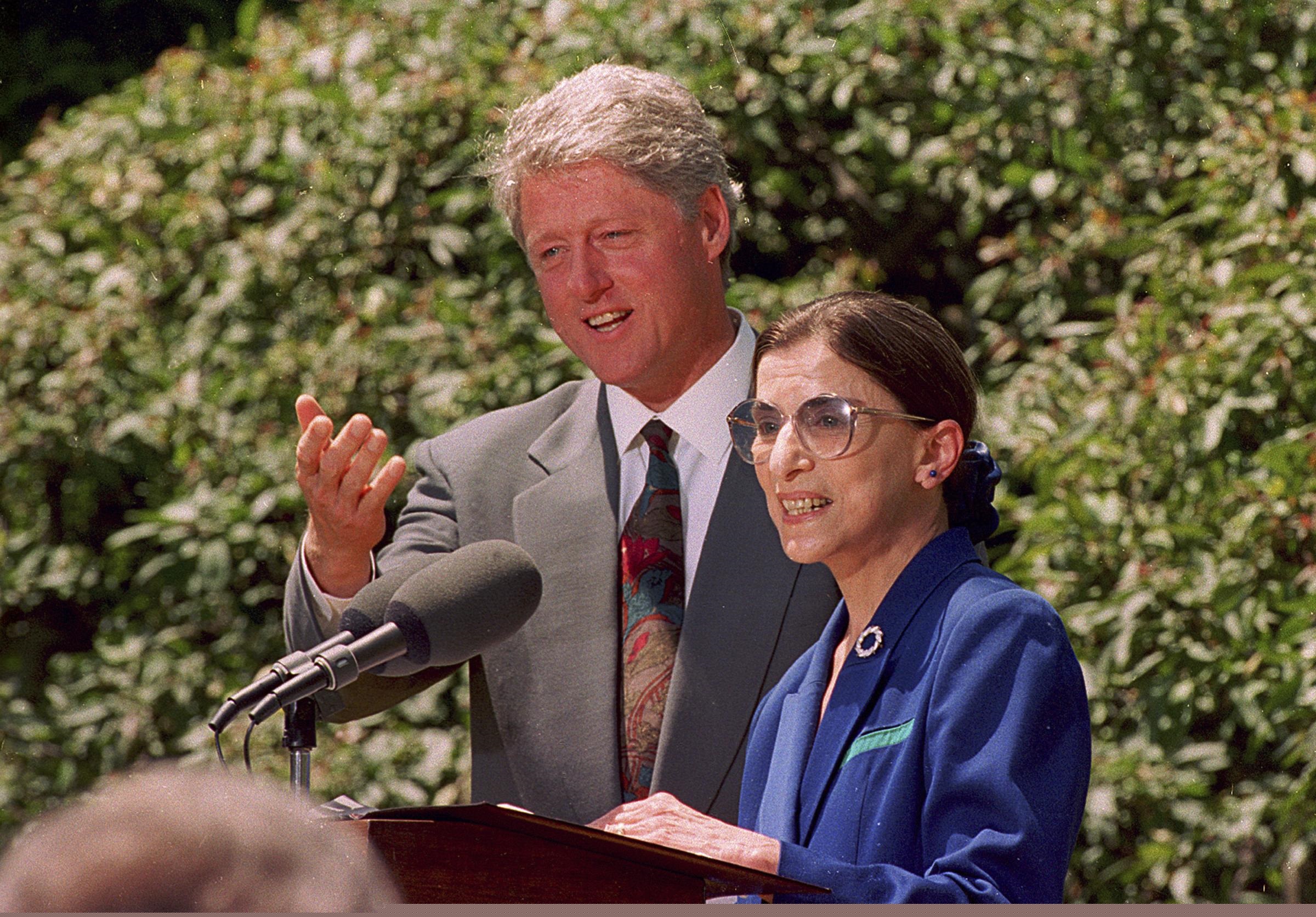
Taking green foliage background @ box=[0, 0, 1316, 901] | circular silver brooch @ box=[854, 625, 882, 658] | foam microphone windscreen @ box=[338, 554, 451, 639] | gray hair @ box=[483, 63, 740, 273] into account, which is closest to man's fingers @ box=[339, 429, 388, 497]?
foam microphone windscreen @ box=[338, 554, 451, 639]

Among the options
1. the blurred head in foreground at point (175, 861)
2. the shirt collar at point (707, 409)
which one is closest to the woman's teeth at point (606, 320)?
the shirt collar at point (707, 409)

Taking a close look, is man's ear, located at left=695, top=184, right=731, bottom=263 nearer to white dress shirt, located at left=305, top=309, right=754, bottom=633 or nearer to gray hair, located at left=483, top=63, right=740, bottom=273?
gray hair, located at left=483, top=63, right=740, bottom=273

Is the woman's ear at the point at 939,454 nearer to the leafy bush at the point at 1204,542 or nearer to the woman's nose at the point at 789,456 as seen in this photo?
the woman's nose at the point at 789,456

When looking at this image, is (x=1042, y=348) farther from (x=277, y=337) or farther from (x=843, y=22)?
(x=277, y=337)

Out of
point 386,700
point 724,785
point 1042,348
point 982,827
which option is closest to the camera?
point 982,827

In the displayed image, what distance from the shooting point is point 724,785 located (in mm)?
2375

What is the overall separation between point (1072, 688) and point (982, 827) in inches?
7.7

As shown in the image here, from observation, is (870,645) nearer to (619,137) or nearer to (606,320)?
(606,320)

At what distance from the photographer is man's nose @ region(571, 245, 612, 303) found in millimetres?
2547

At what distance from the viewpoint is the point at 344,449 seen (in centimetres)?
225

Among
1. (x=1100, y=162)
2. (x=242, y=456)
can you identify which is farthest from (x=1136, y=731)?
(x=242, y=456)

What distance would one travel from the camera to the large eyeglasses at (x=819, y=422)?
6.86 ft

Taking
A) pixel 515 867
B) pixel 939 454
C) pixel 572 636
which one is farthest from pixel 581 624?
pixel 515 867

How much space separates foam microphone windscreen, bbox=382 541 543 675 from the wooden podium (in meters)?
0.26
